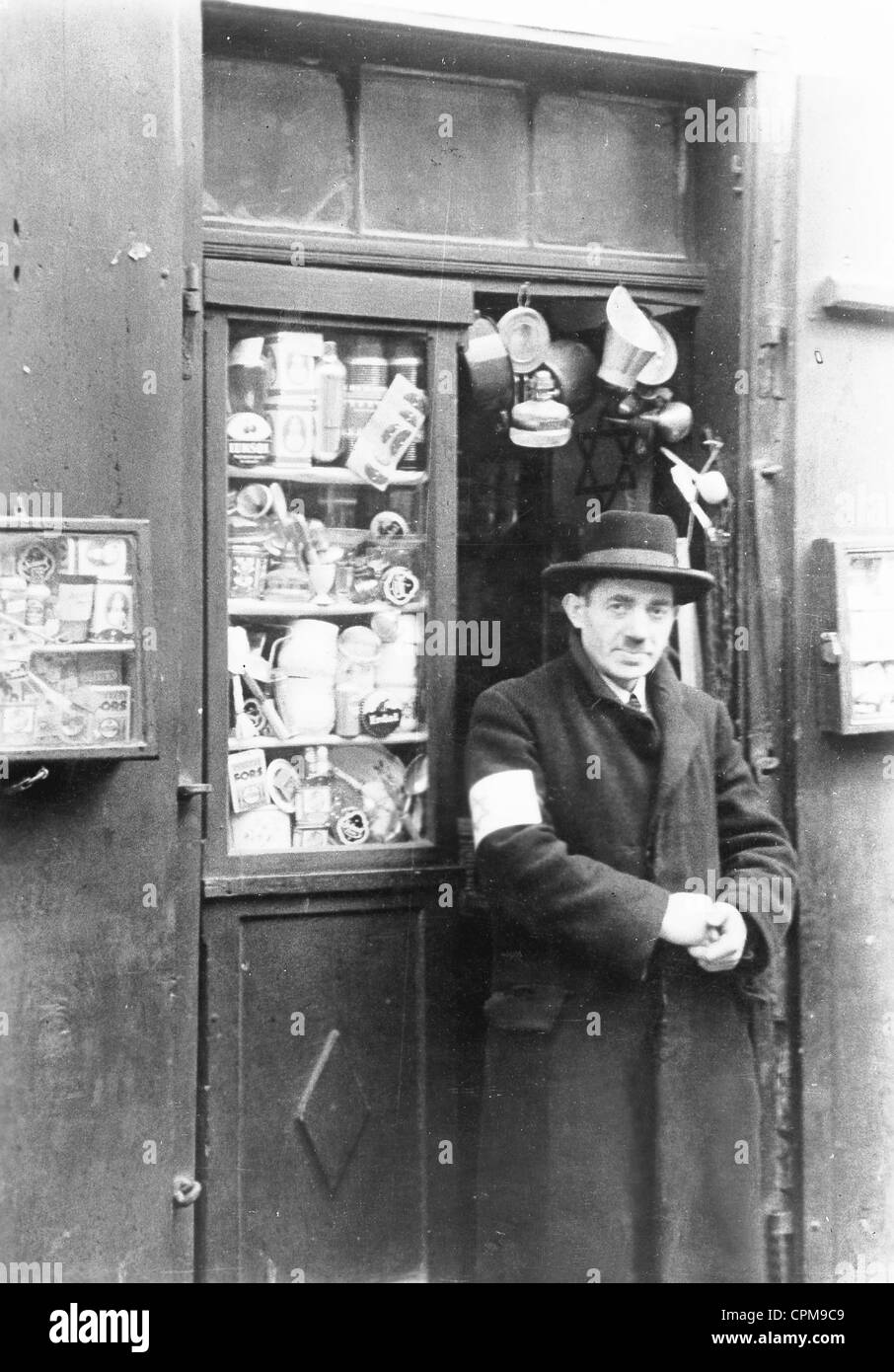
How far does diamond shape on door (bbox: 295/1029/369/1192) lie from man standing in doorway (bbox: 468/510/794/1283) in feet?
1.26

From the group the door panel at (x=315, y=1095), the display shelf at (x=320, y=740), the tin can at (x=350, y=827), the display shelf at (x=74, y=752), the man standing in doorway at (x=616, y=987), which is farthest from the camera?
the tin can at (x=350, y=827)

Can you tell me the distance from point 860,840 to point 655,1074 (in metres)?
0.95

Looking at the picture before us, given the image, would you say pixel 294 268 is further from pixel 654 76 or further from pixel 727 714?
pixel 727 714

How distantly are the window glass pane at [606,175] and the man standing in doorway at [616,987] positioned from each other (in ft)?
3.15

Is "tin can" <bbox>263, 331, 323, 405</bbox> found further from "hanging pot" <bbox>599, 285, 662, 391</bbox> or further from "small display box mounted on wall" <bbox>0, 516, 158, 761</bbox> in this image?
"hanging pot" <bbox>599, 285, 662, 391</bbox>

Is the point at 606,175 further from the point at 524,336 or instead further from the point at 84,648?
the point at 84,648

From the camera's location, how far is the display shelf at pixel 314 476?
11.9 ft

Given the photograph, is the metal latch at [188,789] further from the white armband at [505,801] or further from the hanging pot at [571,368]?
the hanging pot at [571,368]

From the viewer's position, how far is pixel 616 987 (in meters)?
3.32

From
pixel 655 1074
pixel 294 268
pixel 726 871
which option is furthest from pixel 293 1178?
pixel 294 268

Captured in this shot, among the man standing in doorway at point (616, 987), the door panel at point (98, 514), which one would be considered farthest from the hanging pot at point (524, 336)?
the door panel at point (98, 514)

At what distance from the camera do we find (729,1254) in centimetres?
339

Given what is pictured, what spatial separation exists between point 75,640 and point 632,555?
133 centimetres

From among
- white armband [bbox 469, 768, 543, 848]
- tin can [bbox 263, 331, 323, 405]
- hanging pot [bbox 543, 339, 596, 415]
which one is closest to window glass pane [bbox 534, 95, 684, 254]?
hanging pot [bbox 543, 339, 596, 415]
